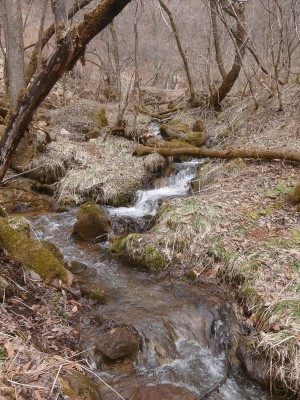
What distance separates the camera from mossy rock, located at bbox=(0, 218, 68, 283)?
4.48 meters

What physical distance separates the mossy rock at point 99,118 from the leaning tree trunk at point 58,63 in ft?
31.3

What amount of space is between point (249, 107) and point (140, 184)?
5.36 meters

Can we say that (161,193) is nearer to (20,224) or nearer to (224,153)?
(224,153)

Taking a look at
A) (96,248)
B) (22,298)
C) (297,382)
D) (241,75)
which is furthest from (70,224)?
(241,75)

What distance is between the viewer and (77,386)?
3021mm

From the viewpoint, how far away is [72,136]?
471 inches

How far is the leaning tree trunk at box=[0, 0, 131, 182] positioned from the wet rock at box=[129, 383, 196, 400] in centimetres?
260

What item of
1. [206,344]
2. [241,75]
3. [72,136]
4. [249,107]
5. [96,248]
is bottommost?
[206,344]

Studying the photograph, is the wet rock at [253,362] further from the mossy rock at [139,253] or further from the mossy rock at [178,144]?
the mossy rock at [178,144]

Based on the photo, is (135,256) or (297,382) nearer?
(297,382)

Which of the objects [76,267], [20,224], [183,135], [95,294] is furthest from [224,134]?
[95,294]

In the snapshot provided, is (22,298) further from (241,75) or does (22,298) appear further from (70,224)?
(241,75)

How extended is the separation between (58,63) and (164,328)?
328cm

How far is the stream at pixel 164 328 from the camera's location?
12.8ft
